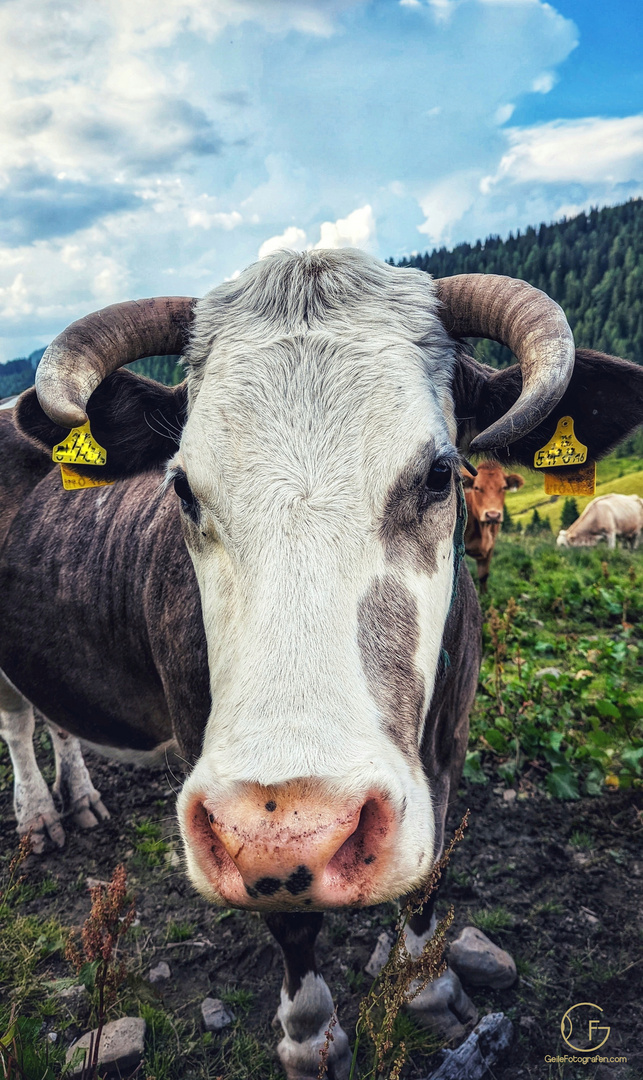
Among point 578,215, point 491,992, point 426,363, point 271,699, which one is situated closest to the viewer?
point 271,699

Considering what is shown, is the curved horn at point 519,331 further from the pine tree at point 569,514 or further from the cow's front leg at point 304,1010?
the pine tree at point 569,514

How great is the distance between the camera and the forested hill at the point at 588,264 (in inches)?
3209

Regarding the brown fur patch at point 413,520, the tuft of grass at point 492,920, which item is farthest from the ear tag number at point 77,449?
the tuft of grass at point 492,920

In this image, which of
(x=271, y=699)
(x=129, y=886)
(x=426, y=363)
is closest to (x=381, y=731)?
(x=271, y=699)

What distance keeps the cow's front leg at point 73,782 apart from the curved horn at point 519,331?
3.93 metres

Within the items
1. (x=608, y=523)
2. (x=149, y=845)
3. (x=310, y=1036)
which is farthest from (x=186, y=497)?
(x=608, y=523)

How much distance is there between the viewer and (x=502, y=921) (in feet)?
11.1

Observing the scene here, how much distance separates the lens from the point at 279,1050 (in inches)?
110

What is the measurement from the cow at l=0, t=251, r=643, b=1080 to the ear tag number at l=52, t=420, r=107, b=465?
0.45 ft

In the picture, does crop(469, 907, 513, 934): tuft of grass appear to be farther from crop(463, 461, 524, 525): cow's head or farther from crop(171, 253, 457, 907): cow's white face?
crop(463, 461, 524, 525): cow's head

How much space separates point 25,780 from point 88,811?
0.49m

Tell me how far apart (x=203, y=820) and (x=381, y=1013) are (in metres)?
2.03

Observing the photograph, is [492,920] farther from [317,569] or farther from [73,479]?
[73,479]

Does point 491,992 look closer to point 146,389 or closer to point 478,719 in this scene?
point 478,719
